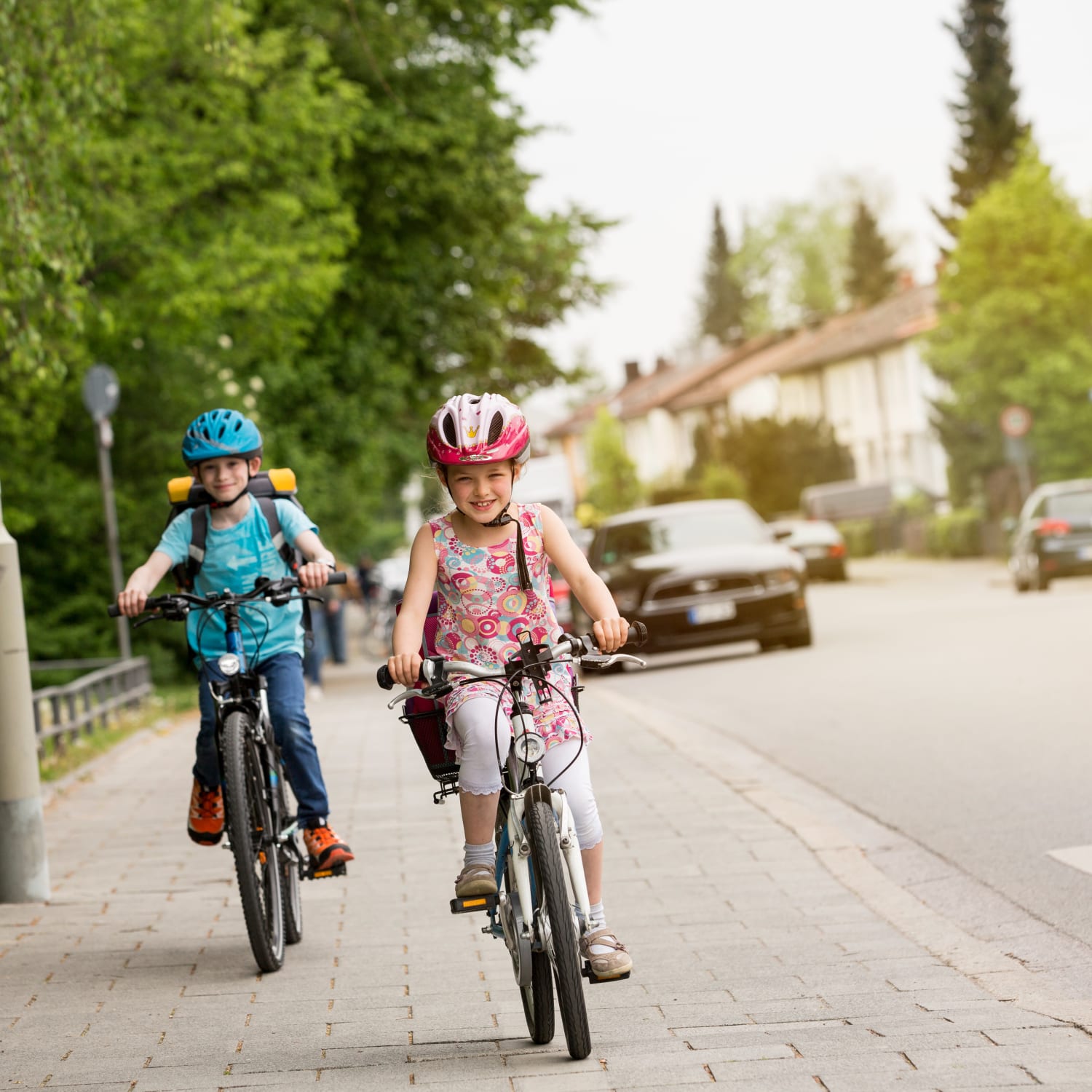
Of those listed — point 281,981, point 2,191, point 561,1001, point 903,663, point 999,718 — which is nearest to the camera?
point 561,1001

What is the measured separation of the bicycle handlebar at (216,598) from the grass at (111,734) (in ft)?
10.6

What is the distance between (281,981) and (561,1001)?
1560 millimetres

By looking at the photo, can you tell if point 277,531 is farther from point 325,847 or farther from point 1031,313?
point 1031,313

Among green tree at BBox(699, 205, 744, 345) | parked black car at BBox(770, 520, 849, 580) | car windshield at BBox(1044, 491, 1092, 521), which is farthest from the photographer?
green tree at BBox(699, 205, 744, 345)

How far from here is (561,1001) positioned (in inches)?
179

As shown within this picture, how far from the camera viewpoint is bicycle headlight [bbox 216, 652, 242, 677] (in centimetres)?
626

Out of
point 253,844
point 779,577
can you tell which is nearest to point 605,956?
point 253,844

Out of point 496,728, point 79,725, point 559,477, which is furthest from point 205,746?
point 559,477

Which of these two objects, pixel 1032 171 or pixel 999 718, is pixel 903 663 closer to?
pixel 999 718

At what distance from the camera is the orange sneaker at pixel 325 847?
21.1 feet

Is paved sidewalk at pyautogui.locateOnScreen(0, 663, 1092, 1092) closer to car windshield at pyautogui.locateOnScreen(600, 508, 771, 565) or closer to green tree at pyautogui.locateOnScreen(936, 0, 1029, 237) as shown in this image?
car windshield at pyautogui.locateOnScreen(600, 508, 771, 565)

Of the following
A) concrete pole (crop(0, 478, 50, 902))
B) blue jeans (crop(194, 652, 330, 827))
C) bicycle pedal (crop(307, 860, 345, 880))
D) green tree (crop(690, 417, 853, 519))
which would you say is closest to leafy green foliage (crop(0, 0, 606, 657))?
concrete pole (crop(0, 478, 50, 902))

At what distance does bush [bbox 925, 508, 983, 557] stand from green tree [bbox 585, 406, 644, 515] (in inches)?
2362

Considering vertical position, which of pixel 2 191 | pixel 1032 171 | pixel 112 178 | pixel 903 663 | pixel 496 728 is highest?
pixel 1032 171
